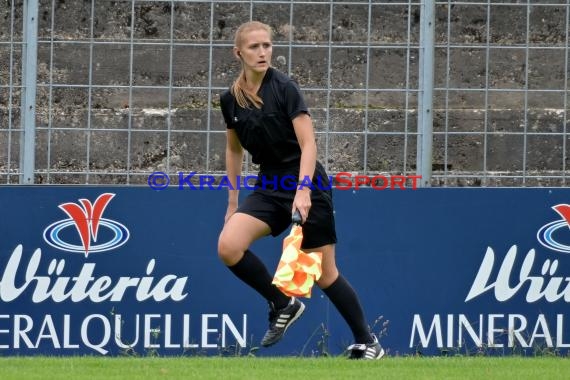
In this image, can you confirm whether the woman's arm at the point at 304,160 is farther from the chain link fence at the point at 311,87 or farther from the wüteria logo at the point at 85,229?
the wüteria logo at the point at 85,229

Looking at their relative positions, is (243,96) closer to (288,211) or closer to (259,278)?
(288,211)

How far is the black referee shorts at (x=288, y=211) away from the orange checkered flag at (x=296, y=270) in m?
0.17

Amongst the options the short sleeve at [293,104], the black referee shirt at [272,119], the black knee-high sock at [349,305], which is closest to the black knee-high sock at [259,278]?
the black knee-high sock at [349,305]


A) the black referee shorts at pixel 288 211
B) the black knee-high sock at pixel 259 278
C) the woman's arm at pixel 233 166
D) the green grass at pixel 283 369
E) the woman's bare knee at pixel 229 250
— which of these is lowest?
the green grass at pixel 283 369

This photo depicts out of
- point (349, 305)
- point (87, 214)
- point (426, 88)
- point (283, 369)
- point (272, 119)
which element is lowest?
point (283, 369)

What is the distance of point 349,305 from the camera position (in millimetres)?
7438

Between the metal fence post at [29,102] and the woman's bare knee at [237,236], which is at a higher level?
the metal fence post at [29,102]

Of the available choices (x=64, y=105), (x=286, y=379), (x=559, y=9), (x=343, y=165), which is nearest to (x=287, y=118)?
(x=286, y=379)

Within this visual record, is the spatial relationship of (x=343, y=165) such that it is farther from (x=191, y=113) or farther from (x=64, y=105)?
(x=64, y=105)

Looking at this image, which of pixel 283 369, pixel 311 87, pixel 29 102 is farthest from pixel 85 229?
pixel 283 369

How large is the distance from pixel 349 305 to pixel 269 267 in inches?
63.5

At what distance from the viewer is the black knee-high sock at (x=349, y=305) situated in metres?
7.43

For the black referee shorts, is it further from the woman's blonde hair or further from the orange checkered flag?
A: the woman's blonde hair

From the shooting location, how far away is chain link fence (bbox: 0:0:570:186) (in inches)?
353
